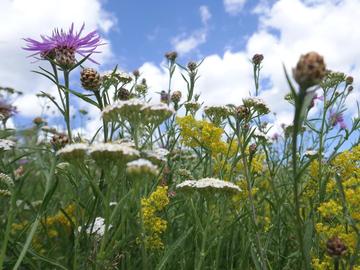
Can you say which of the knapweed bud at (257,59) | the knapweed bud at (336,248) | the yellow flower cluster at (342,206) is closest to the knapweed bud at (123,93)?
the knapweed bud at (257,59)

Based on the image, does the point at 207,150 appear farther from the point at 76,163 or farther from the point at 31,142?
the point at 31,142

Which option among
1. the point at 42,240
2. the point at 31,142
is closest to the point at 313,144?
the point at 42,240

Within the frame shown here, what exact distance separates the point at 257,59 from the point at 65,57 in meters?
1.60

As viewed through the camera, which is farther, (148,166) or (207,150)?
(207,150)

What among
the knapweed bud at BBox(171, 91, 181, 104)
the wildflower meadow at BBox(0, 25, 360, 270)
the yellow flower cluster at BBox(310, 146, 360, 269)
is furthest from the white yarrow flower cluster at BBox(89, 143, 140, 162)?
the knapweed bud at BBox(171, 91, 181, 104)

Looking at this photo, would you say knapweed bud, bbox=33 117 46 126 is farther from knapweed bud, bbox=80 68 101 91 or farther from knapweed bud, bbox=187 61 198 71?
knapweed bud, bbox=80 68 101 91

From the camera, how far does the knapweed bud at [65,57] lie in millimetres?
2307

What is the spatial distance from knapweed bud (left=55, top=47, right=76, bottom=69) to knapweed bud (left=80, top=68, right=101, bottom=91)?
106mm

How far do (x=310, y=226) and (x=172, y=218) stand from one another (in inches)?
45.5

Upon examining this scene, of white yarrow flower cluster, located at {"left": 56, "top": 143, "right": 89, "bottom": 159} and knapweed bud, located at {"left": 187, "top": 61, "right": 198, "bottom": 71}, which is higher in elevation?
knapweed bud, located at {"left": 187, "top": 61, "right": 198, "bottom": 71}

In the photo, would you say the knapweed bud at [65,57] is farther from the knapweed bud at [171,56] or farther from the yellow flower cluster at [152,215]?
the knapweed bud at [171,56]

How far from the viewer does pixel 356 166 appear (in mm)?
2621

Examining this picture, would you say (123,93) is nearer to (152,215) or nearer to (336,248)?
(152,215)

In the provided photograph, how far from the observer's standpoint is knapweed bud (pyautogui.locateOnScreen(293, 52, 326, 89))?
1205mm
